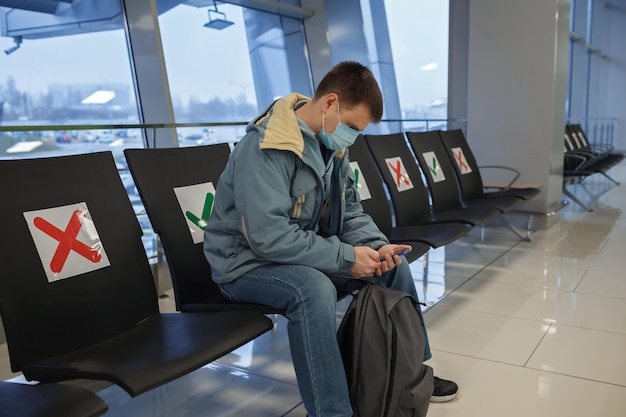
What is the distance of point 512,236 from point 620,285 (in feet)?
4.34

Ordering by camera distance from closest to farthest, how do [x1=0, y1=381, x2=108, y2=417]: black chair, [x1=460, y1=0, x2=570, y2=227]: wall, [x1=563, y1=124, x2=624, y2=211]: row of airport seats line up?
[x1=0, y1=381, x2=108, y2=417]: black chair
[x1=460, y1=0, x2=570, y2=227]: wall
[x1=563, y1=124, x2=624, y2=211]: row of airport seats

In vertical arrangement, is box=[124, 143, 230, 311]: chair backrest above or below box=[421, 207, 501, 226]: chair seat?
above

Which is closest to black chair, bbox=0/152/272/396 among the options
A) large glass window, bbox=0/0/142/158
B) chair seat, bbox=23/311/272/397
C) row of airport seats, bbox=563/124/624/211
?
chair seat, bbox=23/311/272/397

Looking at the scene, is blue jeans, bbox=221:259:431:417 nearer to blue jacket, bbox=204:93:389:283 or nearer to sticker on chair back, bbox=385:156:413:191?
blue jacket, bbox=204:93:389:283

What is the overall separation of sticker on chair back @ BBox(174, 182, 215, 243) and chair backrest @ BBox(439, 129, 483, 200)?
7.52 ft

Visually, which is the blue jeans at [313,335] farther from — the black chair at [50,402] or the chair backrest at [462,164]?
the chair backrest at [462,164]

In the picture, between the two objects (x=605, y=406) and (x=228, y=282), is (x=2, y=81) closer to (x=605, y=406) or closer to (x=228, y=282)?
(x=228, y=282)

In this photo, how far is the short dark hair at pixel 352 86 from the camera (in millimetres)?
1571

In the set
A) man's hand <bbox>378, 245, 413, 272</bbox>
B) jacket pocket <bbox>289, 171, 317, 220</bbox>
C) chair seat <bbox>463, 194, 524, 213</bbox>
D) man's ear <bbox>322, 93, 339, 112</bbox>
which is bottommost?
chair seat <bbox>463, 194, 524, 213</bbox>

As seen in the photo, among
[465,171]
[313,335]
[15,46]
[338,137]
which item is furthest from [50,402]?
[15,46]

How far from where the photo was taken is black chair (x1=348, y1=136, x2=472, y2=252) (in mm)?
2631

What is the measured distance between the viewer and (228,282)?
1641 millimetres

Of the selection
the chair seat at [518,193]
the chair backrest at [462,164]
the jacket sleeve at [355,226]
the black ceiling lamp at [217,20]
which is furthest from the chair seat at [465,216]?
the black ceiling lamp at [217,20]

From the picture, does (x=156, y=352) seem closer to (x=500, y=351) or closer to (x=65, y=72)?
(x=500, y=351)
